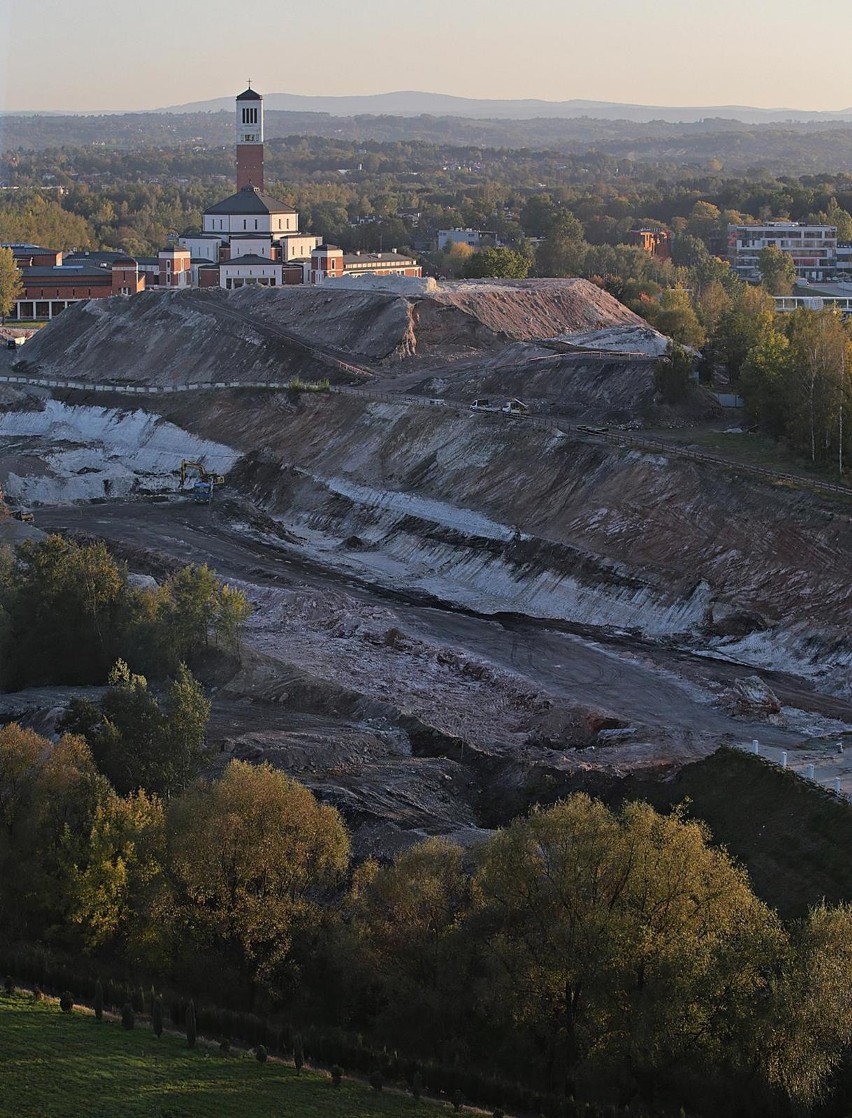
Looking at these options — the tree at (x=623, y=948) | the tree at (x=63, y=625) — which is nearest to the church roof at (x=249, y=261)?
the tree at (x=63, y=625)

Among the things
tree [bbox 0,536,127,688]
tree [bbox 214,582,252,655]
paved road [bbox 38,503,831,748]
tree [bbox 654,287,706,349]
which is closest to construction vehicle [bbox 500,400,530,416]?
paved road [bbox 38,503,831,748]

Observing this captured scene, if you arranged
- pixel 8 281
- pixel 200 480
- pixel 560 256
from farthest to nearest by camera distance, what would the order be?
pixel 560 256
pixel 8 281
pixel 200 480

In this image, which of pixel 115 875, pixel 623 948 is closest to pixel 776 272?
pixel 115 875

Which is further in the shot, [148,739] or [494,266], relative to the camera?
[494,266]

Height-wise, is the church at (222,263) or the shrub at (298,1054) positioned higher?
the church at (222,263)

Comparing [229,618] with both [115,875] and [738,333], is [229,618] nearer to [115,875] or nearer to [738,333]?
[115,875]

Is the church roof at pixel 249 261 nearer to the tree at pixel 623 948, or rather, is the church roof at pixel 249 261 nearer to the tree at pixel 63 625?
the tree at pixel 63 625
